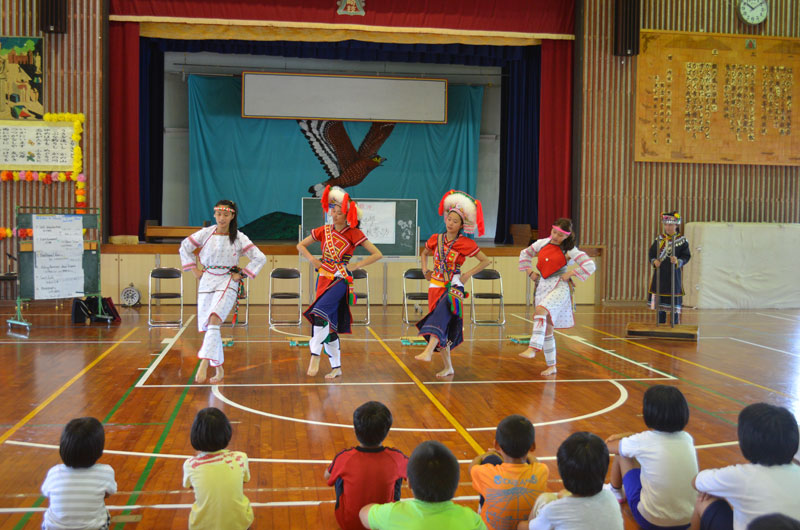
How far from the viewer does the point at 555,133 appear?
529 inches

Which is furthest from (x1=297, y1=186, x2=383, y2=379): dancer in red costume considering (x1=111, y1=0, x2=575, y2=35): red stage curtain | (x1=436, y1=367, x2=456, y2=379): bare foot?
(x1=111, y1=0, x2=575, y2=35): red stage curtain

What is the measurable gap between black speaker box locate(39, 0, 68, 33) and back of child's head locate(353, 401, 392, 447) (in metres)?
10.8

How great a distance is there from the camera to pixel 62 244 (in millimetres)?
9633

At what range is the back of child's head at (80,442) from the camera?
2898 millimetres

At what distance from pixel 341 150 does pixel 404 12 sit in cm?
375

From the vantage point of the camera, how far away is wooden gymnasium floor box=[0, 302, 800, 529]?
13.0 ft

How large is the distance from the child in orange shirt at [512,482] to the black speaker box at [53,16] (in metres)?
11.2

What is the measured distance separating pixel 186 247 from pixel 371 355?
2.37 m

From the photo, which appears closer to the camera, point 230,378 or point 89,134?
point 230,378

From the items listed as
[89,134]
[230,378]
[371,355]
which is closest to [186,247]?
[230,378]

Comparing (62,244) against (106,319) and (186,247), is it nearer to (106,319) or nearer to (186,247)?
(106,319)

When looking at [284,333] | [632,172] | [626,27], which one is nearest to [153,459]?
[284,333]

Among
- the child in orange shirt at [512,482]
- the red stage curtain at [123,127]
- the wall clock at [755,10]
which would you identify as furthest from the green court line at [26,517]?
the wall clock at [755,10]

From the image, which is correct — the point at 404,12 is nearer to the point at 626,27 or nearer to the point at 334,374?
Result: the point at 626,27
